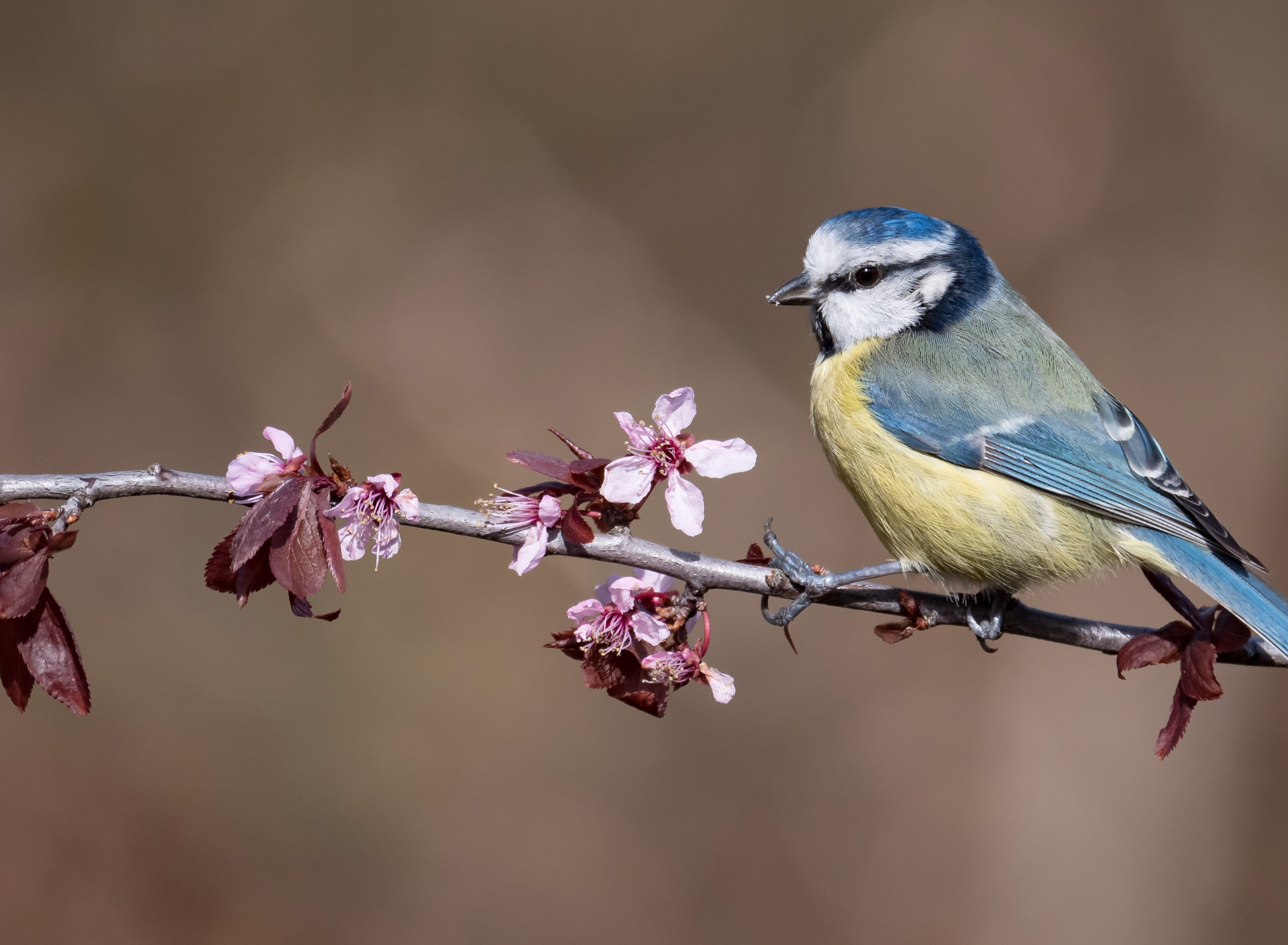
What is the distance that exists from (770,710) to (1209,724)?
176cm

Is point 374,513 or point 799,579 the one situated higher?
point 374,513

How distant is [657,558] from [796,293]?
1309 mm

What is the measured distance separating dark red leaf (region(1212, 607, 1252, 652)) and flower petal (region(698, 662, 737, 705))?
2.95ft

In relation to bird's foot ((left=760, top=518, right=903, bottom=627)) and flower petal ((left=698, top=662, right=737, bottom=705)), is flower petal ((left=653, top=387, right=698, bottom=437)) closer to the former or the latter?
bird's foot ((left=760, top=518, right=903, bottom=627))

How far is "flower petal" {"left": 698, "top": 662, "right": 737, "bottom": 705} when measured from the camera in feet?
5.90

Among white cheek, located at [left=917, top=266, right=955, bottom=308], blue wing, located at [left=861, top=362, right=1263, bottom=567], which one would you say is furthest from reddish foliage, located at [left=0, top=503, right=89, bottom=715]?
white cheek, located at [left=917, top=266, right=955, bottom=308]

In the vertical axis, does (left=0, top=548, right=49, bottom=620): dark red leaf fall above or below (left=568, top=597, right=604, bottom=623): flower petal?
above

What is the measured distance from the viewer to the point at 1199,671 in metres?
1.80

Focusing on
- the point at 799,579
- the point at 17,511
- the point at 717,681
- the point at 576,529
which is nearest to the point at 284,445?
the point at 17,511

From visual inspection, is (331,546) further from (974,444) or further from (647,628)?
(974,444)

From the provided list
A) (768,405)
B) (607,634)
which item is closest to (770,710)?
(768,405)

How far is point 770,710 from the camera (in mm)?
4438

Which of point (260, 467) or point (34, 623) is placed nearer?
point (34, 623)

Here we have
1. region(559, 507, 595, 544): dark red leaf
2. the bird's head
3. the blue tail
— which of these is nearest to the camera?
region(559, 507, 595, 544): dark red leaf
